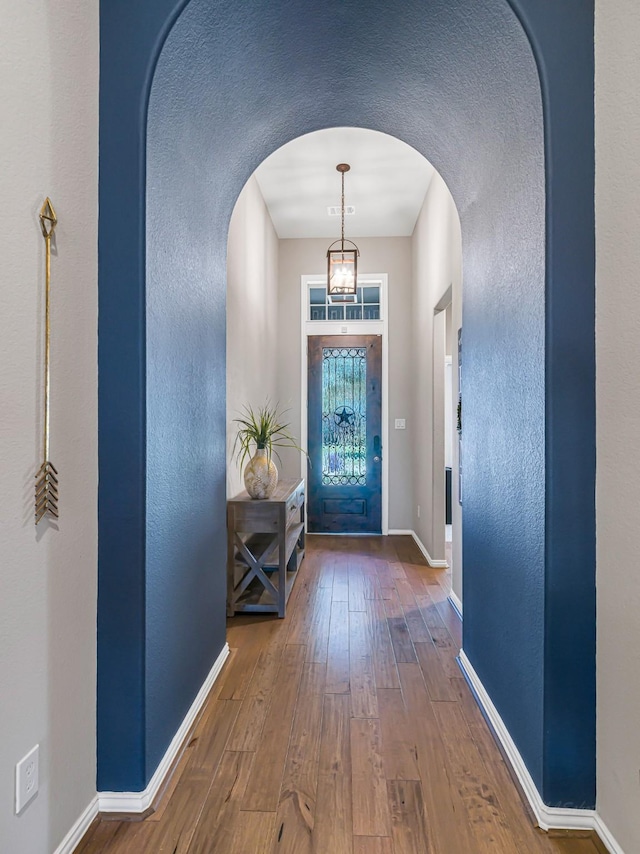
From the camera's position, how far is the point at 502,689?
5.99 ft

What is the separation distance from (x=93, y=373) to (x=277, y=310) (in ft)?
13.4

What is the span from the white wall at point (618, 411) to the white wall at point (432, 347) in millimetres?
1747

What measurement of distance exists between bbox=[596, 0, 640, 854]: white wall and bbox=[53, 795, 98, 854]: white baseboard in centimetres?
141

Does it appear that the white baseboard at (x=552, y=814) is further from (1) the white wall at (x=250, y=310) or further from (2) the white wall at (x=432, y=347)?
(1) the white wall at (x=250, y=310)

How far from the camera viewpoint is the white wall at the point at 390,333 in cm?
538

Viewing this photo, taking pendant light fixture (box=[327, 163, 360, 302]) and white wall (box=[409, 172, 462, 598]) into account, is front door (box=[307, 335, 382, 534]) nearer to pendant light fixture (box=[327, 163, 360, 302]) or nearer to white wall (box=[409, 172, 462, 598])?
white wall (box=[409, 172, 462, 598])

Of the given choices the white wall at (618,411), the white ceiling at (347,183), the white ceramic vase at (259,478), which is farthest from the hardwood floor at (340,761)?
the white ceiling at (347,183)

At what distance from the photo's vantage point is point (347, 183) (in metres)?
4.23

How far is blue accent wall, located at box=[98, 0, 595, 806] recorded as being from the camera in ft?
4.78

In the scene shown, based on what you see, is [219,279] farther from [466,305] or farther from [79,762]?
[79,762]

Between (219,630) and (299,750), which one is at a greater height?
(219,630)

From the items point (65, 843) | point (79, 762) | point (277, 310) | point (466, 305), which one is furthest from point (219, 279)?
point (277, 310)

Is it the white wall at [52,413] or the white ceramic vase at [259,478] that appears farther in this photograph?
the white ceramic vase at [259,478]

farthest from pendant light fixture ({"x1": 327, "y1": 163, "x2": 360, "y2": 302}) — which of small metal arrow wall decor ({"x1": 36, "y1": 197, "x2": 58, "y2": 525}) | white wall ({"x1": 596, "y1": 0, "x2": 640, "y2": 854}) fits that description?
small metal arrow wall decor ({"x1": 36, "y1": 197, "x2": 58, "y2": 525})
